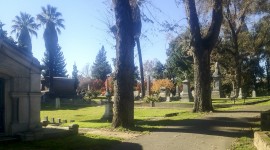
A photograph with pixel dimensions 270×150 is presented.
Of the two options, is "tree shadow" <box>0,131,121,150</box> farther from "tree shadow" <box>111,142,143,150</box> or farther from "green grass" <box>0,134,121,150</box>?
"tree shadow" <box>111,142,143,150</box>

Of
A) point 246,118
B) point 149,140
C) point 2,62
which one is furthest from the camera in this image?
point 246,118

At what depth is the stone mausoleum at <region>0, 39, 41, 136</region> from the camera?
12.4 metres

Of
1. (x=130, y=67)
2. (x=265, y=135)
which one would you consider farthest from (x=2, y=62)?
(x=265, y=135)

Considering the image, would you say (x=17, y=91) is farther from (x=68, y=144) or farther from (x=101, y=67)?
(x=101, y=67)

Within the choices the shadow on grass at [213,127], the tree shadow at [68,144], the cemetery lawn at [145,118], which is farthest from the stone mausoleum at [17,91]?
the shadow on grass at [213,127]

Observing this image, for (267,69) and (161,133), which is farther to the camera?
(267,69)

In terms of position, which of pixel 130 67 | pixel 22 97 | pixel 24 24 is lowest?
pixel 22 97

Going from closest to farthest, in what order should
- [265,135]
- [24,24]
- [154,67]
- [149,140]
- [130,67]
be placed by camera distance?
[265,135] → [149,140] → [130,67] → [24,24] → [154,67]

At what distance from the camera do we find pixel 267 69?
61.2 m

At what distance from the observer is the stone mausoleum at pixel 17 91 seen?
40.6 ft

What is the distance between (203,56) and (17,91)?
11156 millimetres

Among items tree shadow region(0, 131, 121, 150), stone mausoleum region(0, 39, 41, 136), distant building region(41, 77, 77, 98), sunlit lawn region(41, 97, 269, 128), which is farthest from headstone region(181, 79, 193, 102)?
distant building region(41, 77, 77, 98)

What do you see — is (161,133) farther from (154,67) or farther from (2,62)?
(154,67)

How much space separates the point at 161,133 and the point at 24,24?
53.1 metres
